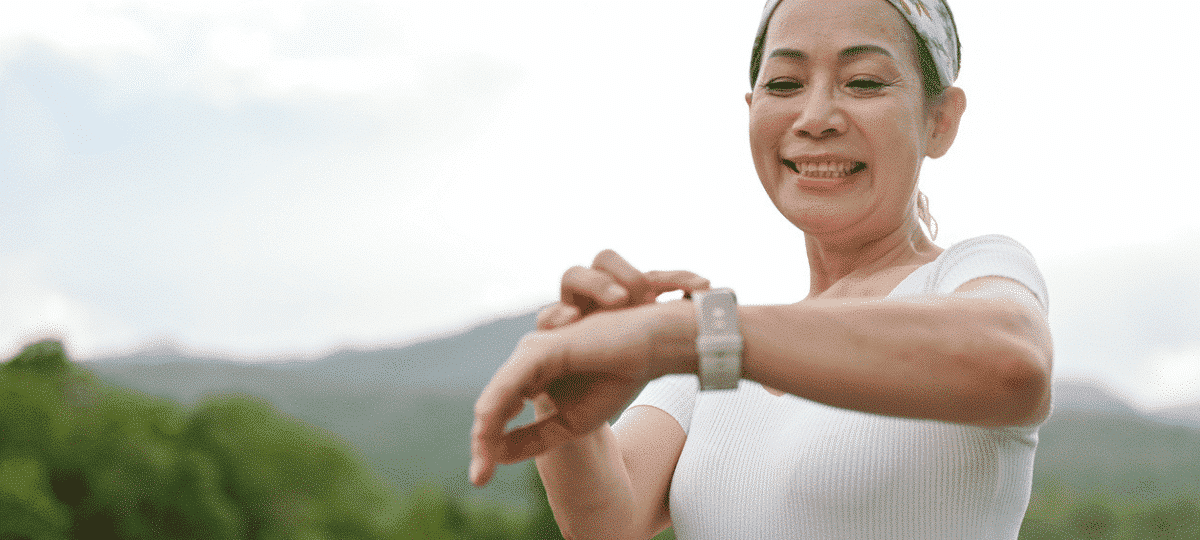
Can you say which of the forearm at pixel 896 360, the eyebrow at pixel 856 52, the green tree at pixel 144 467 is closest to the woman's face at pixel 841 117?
the eyebrow at pixel 856 52

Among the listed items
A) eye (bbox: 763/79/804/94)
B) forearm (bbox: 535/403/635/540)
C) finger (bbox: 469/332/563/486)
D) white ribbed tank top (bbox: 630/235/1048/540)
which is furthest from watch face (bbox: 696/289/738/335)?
eye (bbox: 763/79/804/94)

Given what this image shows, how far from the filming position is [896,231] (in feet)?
9.18

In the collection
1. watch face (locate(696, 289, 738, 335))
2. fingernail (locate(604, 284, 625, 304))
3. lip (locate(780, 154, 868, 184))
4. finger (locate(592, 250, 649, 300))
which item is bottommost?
watch face (locate(696, 289, 738, 335))

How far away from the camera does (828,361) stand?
1.70 m

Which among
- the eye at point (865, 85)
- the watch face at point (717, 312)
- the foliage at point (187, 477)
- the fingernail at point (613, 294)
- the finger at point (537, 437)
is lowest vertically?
the foliage at point (187, 477)

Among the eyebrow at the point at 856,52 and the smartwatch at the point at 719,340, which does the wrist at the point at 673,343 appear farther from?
the eyebrow at the point at 856,52

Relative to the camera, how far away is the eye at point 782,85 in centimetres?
267

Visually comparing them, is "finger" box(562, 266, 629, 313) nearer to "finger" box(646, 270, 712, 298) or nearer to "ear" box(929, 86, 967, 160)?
"finger" box(646, 270, 712, 298)

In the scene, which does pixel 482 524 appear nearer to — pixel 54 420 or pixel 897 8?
pixel 54 420

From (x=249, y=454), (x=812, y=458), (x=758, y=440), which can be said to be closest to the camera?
(x=812, y=458)

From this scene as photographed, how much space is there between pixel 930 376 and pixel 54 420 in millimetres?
24823

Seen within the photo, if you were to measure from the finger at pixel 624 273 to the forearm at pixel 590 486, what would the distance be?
2.14 ft

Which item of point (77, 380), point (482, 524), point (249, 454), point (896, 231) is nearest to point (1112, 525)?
point (482, 524)

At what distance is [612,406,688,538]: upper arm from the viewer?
2.78 meters
